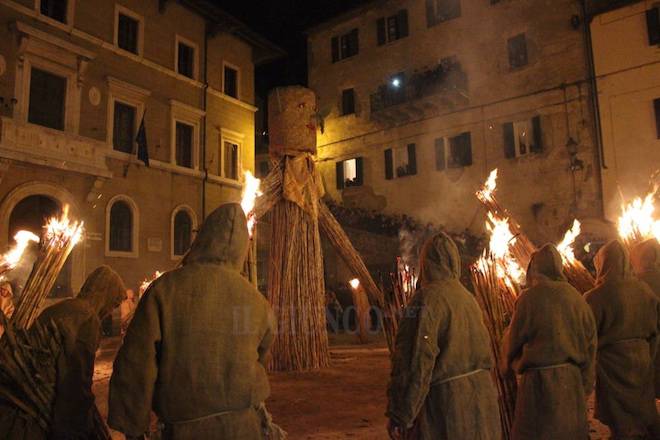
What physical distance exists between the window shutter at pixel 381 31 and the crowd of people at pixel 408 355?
19.5 metres

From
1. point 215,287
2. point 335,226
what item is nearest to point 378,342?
point 335,226

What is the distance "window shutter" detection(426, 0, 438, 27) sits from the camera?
20.6 m

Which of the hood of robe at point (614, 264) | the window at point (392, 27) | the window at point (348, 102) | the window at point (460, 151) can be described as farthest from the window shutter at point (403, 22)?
the hood of robe at point (614, 264)

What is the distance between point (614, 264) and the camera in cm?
435

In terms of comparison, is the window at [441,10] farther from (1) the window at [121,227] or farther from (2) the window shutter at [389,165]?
(1) the window at [121,227]

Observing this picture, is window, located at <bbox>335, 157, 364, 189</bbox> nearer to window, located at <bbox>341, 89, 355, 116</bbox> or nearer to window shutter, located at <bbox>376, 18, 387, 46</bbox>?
window, located at <bbox>341, 89, 355, 116</bbox>

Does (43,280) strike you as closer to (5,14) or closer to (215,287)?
(215,287)

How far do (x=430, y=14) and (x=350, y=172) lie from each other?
736 centimetres

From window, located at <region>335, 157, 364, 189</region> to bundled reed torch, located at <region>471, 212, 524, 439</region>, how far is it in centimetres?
1807

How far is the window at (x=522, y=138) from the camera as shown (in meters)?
17.9

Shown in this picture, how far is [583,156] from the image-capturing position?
55.3 ft

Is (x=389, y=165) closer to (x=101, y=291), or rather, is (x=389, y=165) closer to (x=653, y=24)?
(x=653, y=24)

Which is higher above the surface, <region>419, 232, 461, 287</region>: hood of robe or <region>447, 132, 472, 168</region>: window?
<region>447, 132, 472, 168</region>: window

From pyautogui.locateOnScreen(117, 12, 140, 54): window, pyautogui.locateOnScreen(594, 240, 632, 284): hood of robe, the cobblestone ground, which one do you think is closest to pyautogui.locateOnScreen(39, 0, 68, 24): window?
pyautogui.locateOnScreen(117, 12, 140, 54): window
